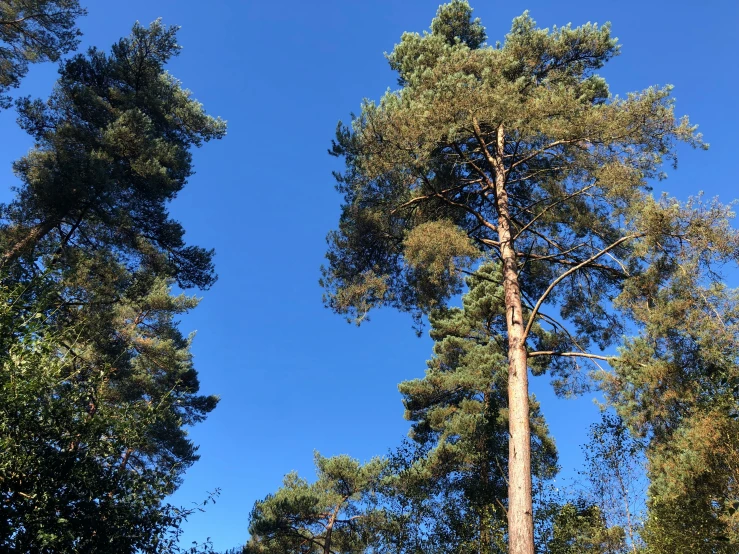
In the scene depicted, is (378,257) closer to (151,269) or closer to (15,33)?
(151,269)

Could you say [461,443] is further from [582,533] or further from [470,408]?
[582,533]

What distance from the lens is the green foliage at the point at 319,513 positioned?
61.1ft

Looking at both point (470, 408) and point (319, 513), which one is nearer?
point (470, 408)

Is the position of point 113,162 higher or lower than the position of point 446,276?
higher

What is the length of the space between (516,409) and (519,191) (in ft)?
19.9

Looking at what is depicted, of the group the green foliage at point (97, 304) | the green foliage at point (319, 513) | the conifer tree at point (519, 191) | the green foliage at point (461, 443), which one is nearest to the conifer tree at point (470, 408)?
the green foliage at point (461, 443)

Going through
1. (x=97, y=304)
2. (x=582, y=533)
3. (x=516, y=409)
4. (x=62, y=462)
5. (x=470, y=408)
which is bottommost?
(x=62, y=462)

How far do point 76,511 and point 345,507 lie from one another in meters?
16.9

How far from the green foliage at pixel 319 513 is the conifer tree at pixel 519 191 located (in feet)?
35.9

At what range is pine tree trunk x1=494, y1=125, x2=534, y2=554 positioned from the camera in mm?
6395

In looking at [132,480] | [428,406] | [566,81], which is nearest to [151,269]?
[132,480]

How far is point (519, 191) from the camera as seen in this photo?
458 inches

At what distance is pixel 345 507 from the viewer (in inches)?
781

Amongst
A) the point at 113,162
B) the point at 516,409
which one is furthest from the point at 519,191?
the point at 113,162
